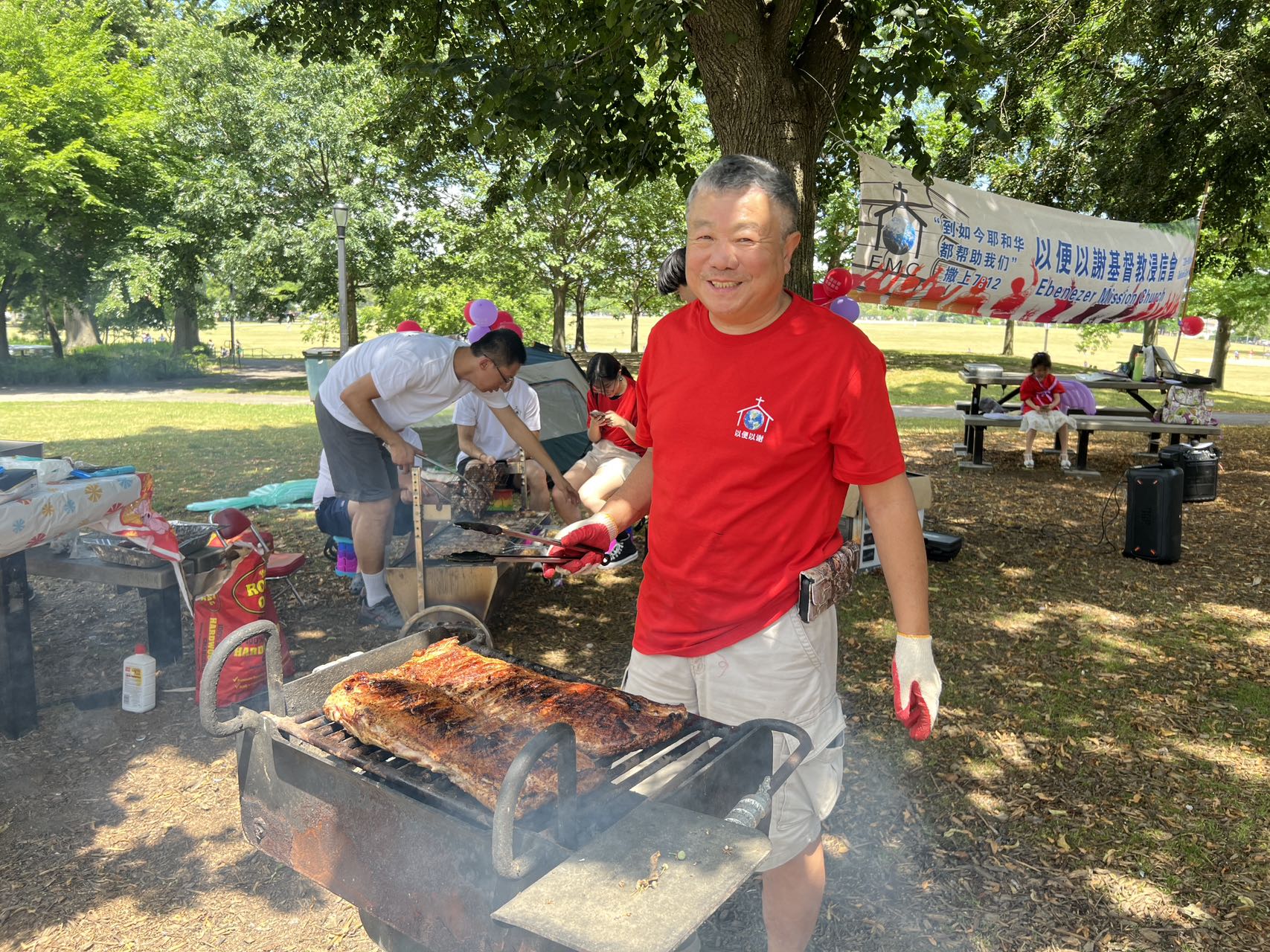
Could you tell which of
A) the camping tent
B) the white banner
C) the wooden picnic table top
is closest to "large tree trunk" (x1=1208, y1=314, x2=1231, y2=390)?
the wooden picnic table top

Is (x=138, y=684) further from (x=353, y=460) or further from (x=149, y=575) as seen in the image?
(x=353, y=460)

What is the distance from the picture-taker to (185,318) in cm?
3092

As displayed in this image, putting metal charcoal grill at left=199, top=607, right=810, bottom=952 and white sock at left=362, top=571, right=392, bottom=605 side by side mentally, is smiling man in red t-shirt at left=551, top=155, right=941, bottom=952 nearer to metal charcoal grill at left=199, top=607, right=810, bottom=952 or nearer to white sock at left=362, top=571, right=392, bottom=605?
metal charcoal grill at left=199, top=607, right=810, bottom=952

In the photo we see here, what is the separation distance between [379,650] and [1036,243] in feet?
24.2

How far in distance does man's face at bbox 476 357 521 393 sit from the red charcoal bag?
4.93 ft

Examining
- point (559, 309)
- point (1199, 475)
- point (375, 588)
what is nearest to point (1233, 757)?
point (375, 588)

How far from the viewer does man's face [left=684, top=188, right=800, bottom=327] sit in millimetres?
2055

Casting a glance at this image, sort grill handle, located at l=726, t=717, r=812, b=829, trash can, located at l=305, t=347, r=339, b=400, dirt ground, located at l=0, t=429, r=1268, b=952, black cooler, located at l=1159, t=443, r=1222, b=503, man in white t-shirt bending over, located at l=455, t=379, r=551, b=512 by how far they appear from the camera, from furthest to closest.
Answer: trash can, located at l=305, t=347, r=339, b=400 < black cooler, located at l=1159, t=443, r=1222, b=503 < man in white t-shirt bending over, located at l=455, t=379, r=551, b=512 < dirt ground, located at l=0, t=429, r=1268, b=952 < grill handle, located at l=726, t=717, r=812, b=829

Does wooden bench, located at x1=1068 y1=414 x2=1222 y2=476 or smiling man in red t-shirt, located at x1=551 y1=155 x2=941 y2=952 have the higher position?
smiling man in red t-shirt, located at x1=551 y1=155 x2=941 y2=952

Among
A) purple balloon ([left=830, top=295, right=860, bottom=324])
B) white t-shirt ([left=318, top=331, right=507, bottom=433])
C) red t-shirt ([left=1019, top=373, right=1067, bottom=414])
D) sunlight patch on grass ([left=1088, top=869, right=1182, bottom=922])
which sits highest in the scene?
purple balloon ([left=830, top=295, right=860, bottom=324])

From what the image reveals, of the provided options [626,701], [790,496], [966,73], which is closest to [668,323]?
[790,496]

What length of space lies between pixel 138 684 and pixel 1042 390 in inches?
399

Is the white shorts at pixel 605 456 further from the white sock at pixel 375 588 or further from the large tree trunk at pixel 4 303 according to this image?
the large tree trunk at pixel 4 303

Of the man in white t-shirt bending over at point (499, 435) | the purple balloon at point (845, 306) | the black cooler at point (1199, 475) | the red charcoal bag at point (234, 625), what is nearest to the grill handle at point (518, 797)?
A: the red charcoal bag at point (234, 625)
